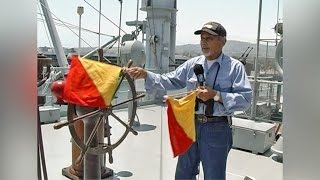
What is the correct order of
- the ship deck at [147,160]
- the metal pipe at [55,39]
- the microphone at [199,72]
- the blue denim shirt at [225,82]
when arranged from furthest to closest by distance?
the metal pipe at [55,39] < the ship deck at [147,160] < the microphone at [199,72] < the blue denim shirt at [225,82]

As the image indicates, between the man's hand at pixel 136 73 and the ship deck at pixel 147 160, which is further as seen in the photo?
the ship deck at pixel 147 160

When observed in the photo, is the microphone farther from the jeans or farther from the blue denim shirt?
the jeans

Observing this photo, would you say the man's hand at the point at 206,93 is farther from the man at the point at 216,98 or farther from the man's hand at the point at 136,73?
the man's hand at the point at 136,73

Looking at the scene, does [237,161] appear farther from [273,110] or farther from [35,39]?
[35,39]

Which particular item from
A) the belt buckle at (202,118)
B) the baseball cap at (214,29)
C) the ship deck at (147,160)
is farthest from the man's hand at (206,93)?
the ship deck at (147,160)

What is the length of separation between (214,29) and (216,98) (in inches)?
15.5

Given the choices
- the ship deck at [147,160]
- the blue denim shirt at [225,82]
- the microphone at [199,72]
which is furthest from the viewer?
the ship deck at [147,160]

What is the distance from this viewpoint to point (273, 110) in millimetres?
5137

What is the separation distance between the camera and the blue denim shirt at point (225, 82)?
1.84 metres

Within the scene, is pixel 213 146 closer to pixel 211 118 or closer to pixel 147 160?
pixel 211 118

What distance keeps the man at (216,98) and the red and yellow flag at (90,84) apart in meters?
0.20

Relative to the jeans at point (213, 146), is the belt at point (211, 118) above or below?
above

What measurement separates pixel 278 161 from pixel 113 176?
68.8 inches
